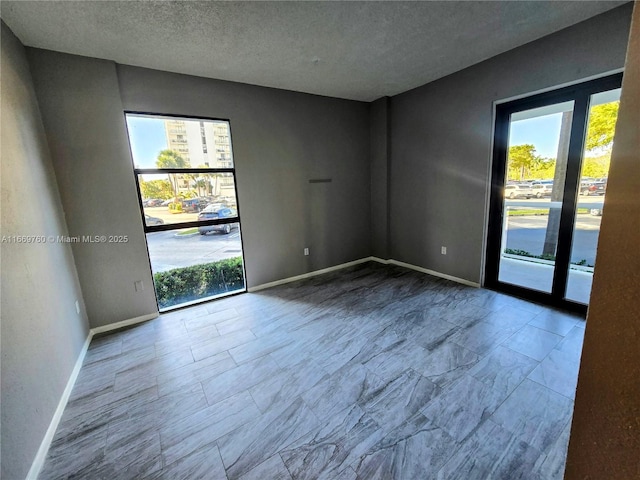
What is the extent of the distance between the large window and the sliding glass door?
3273 millimetres

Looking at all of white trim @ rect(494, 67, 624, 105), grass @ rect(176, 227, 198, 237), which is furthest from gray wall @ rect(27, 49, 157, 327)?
white trim @ rect(494, 67, 624, 105)

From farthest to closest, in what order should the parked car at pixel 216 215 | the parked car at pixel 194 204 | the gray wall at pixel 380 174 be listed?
the gray wall at pixel 380 174 → the parked car at pixel 216 215 → the parked car at pixel 194 204

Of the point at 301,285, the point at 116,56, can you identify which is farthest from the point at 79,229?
the point at 301,285

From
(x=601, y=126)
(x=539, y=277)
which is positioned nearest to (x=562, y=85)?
(x=601, y=126)

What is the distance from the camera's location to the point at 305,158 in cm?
A: 392

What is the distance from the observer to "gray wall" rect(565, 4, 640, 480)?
0.57 meters

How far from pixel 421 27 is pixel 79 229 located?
12.0 feet

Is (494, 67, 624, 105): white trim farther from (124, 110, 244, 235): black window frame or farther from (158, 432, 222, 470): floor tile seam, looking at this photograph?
(158, 432, 222, 470): floor tile seam

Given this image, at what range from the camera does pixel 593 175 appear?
8.20ft

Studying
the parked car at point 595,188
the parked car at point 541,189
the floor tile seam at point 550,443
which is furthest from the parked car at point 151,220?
the parked car at point 595,188

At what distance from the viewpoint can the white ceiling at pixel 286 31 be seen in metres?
1.95

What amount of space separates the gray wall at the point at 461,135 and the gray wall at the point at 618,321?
265 centimetres

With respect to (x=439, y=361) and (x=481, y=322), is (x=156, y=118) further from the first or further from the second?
(x=481, y=322)

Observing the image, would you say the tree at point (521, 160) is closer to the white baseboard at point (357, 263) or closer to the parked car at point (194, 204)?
the white baseboard at point (357, 263)
